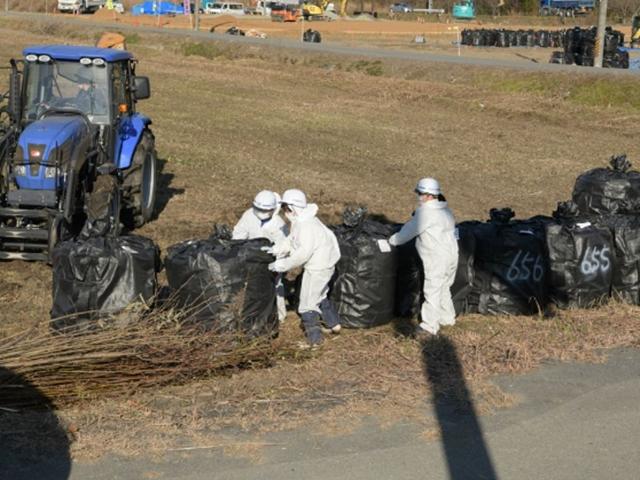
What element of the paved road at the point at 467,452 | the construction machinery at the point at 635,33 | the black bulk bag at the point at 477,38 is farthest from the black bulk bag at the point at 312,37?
the paved road at the point at 467,452

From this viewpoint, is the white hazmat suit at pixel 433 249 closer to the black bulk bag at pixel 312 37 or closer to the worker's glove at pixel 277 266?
the worker's glove at pixel 277 266

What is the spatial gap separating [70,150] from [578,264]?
18.0ft

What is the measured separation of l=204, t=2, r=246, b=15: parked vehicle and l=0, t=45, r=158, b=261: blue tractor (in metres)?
71.9

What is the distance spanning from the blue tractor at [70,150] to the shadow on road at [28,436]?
346 cm

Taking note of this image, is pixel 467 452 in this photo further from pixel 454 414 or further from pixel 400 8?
pixel 400 8

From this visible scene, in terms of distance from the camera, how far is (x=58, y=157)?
11.2 m

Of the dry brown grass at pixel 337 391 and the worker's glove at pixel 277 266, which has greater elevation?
the worker's glove at pixel 277 266

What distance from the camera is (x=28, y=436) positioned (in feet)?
20.4

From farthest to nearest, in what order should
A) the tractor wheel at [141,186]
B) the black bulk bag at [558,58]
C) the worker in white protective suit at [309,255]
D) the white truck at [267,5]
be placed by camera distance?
the white truck at [267,5]
the black bulk bag at [558,58]
the tractor wheel at [141,186]
the worker in white protective suit at [309,255]

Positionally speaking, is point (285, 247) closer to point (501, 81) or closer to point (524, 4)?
point (501, 81)

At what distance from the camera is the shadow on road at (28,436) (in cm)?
582

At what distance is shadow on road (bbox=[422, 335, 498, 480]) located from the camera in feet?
19.9

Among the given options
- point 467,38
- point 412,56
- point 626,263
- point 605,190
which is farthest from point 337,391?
point 467,38

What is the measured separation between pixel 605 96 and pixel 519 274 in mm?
22005
